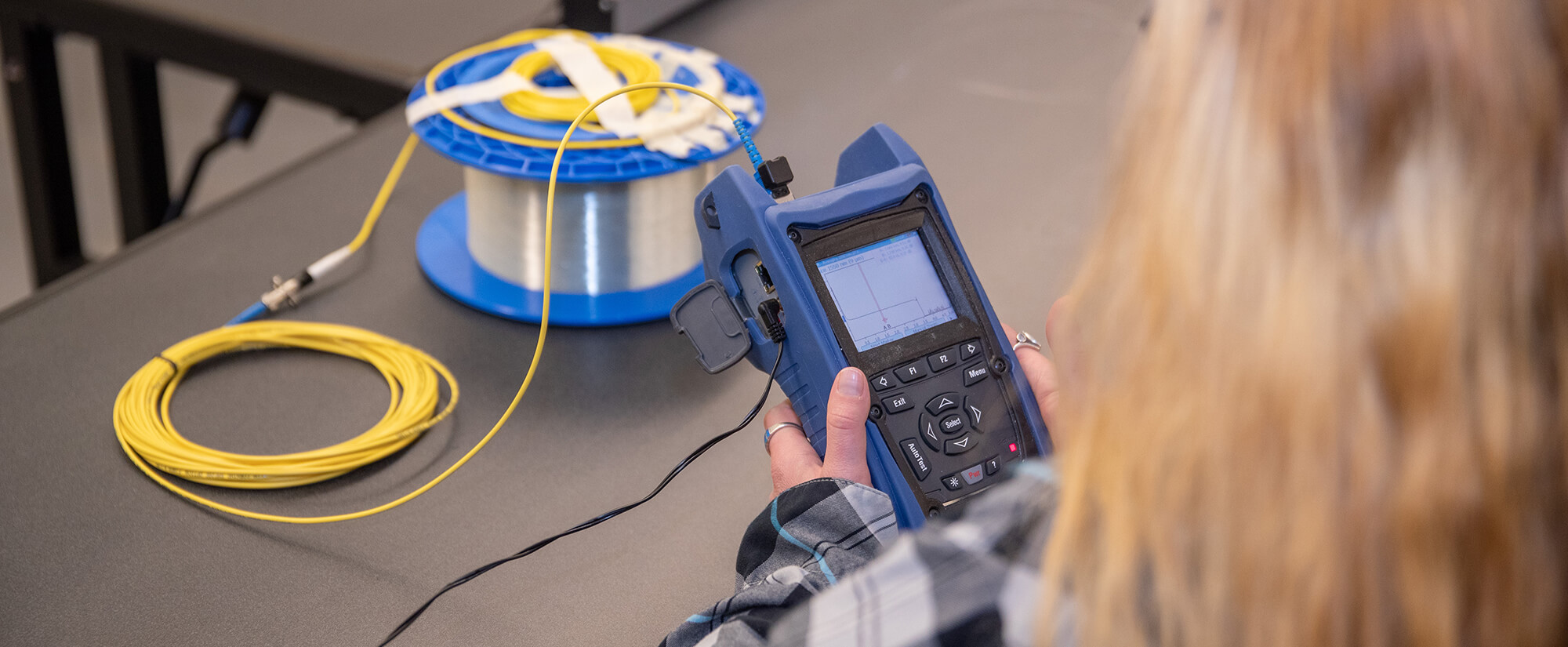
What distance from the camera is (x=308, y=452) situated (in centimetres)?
63

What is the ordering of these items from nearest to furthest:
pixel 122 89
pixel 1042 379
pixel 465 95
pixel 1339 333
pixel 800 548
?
pixel 1339 333, pixel 800 548, pixel 1042 379, pixel 465 95, pixel 122 89

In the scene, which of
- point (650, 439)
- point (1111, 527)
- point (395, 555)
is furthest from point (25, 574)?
point (1111, 527)

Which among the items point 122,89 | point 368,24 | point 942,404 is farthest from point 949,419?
point 122,89

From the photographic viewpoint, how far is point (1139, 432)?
1.10ft

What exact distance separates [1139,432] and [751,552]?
251mm

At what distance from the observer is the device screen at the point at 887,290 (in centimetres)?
60

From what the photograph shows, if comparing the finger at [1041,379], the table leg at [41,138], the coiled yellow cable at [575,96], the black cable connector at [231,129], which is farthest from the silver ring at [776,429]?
the table leg at [41,138]

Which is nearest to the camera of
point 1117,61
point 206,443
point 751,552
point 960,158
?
point 751,552

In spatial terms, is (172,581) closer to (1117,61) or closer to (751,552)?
(751,552)

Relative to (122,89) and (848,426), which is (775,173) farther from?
(122,89)

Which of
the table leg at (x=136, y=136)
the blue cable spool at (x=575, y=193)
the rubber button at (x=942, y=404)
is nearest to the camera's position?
the rubber button at (x=942, y=404)

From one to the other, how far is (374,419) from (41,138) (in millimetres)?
847

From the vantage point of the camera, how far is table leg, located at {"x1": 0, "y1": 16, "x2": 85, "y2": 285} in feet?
4.00

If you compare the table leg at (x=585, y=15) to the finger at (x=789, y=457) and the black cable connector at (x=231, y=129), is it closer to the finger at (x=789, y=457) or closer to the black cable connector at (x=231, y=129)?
the black cable connector at (x=231, y=129)
